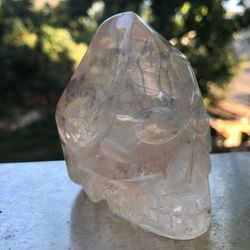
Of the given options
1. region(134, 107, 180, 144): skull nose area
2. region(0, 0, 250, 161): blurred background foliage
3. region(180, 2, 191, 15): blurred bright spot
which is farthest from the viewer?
region(0, 0, 250, 161): blurred background foliage

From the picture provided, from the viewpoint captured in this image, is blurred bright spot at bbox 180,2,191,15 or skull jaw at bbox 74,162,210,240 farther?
blurred bright spot at bbox 180,2,191,15

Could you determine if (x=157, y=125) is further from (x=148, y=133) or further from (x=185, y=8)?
(x=185, y=8)

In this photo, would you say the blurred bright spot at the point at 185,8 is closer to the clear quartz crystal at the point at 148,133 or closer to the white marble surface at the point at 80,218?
the white marble surface at the point at 80,218

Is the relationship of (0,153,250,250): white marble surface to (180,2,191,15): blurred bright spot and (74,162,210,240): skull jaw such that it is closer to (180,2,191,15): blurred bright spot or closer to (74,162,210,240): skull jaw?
(74,162,210,240): skull jaw

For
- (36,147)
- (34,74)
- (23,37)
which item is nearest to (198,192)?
(36,147)

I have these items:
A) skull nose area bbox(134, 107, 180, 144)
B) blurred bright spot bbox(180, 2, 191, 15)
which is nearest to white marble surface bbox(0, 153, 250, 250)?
skull nose area bbox(134, 107, 180, 144)

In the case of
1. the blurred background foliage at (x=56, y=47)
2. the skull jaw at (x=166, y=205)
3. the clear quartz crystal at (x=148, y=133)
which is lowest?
the blurred background foliage at (x=56, y=47)

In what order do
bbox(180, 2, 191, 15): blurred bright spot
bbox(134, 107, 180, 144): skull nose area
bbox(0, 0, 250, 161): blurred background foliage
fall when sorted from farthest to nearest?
bbox(0, 0, 250, 161): blurred background foliage
bbox(180, 2, 191, 15): blurred bright spot
bbox(134, 107, 180, 144): skull nose area

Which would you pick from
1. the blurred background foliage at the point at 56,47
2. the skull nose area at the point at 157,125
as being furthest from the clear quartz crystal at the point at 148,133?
Result: the blurred background foliage at the point at 56,47
